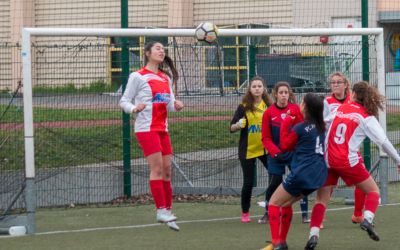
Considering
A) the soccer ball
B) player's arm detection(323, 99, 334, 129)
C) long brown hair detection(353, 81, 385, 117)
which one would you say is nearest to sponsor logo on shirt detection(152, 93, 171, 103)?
the soccer ball

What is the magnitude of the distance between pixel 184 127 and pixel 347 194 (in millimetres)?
2823

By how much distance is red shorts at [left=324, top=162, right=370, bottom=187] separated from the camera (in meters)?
9.57

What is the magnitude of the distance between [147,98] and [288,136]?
6.14ft

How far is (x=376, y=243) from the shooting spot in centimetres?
980

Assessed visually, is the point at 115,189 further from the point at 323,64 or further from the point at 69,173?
the point at 323,64

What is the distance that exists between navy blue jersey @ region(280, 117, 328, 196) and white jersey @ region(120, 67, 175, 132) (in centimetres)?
173

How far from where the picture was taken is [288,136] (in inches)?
365

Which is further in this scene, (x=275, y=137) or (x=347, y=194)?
(x=347, y=194)

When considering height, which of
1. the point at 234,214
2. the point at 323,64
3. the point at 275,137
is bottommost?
the point at 234,214

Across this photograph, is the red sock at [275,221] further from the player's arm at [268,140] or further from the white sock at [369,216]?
the player's arm at [268,140]

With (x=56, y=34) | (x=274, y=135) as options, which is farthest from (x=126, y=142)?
(x=274, y=135)

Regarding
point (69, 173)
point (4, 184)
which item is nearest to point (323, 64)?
point (69, 173)

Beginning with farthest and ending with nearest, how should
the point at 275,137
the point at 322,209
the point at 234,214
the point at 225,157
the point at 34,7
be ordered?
the point at 34,7
the point at 225,157
the point at 234,214
the point at 275,137
the point at 322,209

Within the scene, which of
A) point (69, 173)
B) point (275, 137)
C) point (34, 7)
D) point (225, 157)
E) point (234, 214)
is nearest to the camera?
point (275, 137)
